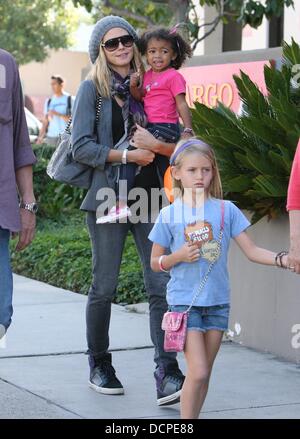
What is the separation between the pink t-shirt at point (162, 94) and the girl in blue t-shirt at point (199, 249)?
91cm

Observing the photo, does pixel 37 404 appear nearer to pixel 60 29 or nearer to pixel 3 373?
pixel 3 373

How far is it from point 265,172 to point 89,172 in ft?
4.16

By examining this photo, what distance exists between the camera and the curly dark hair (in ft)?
18.4

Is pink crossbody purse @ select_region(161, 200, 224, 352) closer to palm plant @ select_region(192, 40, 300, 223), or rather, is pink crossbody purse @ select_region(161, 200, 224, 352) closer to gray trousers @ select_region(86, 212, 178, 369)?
gray trousers @ select_region(86, 212, 178, 369)

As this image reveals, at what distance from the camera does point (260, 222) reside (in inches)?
268

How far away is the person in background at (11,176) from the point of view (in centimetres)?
470

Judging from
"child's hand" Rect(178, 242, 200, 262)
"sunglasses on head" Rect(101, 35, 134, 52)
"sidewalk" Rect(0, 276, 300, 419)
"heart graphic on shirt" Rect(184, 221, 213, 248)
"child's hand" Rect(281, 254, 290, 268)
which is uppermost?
"sunglasses on head" Rect(101, 35, 134, 52)

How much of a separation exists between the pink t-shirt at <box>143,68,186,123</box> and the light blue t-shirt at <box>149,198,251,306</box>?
1024 millimetres

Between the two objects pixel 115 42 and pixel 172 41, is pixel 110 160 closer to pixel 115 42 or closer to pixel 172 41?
pixel 115 42

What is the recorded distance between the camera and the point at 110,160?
5480mm

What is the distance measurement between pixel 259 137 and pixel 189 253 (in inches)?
81.7

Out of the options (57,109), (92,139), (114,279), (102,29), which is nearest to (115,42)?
(102,29)

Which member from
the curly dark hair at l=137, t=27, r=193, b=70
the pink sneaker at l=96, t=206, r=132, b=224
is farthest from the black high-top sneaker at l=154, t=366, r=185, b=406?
the curly dark hair at l=137, t=27, r=193, b=70
